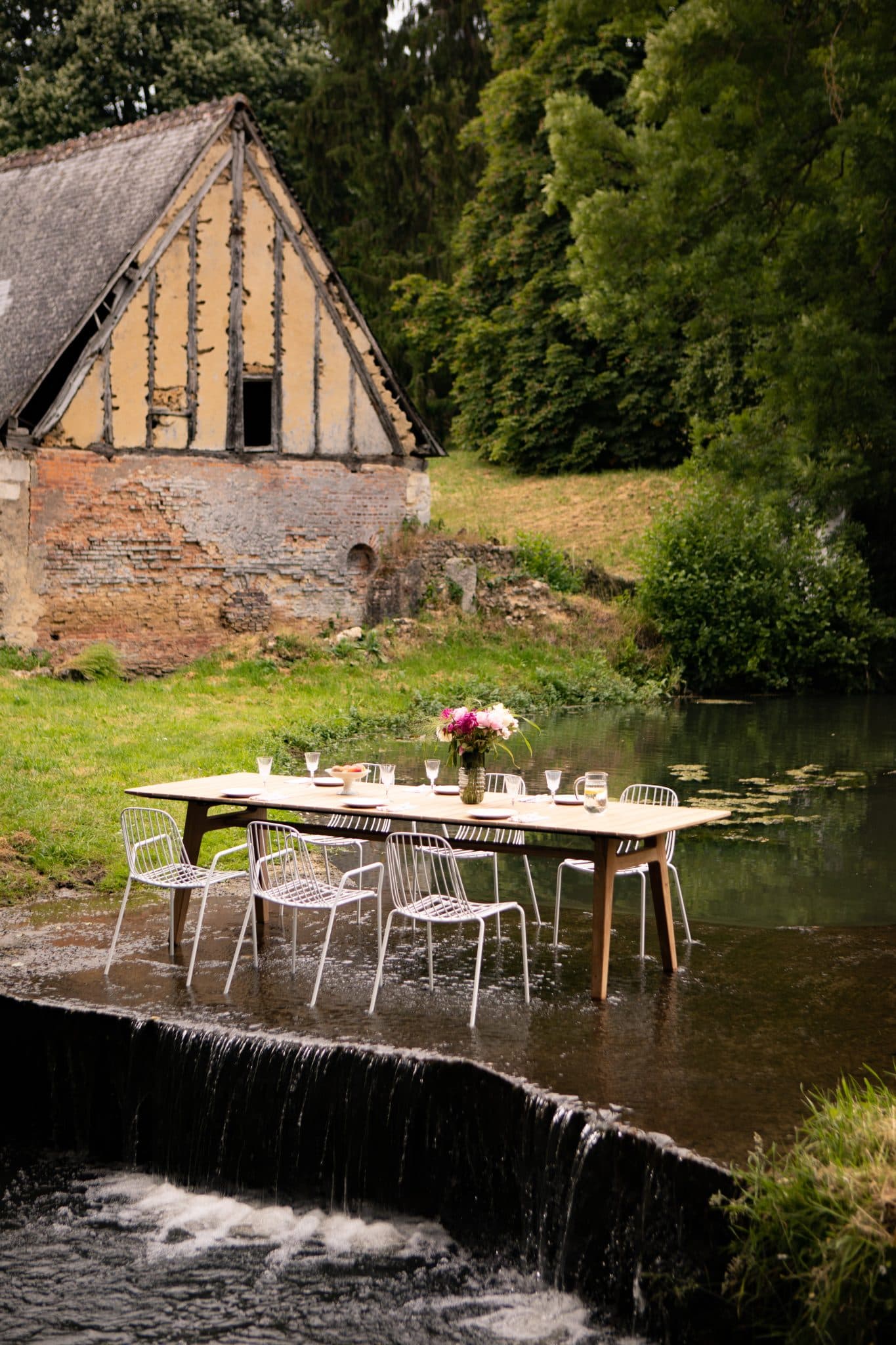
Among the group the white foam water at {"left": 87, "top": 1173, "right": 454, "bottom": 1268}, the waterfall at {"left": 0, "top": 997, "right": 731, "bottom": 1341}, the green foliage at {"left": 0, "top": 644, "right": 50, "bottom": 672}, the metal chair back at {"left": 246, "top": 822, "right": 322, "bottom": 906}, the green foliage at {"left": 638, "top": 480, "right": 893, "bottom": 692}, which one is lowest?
the white foam water at {"left": 87, "top": 1173, "right": 454, "bottom": 1268}

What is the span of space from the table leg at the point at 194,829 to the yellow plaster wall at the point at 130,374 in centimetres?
1185

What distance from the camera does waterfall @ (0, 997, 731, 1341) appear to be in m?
5.32

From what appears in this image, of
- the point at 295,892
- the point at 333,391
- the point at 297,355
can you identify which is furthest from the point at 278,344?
the point at 295,892

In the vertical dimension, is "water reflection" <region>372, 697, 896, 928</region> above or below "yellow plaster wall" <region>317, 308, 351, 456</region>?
below

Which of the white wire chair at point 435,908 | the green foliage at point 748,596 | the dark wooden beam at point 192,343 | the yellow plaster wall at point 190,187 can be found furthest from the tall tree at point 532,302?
the white wire chair at point 435,908

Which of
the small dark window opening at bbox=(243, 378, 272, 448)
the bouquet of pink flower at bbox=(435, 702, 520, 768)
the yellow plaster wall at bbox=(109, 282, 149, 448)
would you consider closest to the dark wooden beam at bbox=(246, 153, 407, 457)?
the small dark window opening at bbox=(243, 378, 272, 448)

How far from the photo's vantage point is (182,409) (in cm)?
1980

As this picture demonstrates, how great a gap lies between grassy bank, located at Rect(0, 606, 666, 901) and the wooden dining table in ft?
4.85

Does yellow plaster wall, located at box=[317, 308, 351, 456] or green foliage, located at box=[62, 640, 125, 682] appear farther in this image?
yellow plaster wall, located at box=[317, 308, 351, 456]

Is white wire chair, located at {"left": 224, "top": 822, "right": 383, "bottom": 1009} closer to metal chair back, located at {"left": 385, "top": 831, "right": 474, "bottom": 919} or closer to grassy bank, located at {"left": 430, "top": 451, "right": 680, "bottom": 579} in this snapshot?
metal chair back, located at {"left": 385, "top": 831, "right": 474, "bottom": 919}

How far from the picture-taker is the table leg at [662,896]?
7539 millimetres

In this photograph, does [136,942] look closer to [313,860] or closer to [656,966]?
[313,860]

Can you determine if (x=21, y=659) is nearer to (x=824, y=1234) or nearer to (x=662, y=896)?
(x=662, y=896)

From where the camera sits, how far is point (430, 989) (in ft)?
24.4
